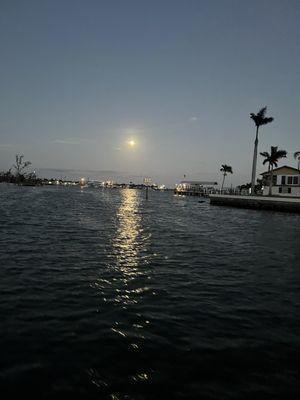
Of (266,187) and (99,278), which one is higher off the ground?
(266,187)

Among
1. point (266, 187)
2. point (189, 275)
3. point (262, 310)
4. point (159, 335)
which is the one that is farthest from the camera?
point (266, 187)

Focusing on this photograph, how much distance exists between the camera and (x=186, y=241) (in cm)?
2598

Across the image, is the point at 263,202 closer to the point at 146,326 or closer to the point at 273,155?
the point at 273,155

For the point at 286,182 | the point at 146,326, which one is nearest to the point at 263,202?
the point at 286,182

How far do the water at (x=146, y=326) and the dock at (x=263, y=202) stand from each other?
175 feet

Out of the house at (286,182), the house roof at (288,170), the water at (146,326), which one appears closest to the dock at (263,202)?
the house at (286,182)

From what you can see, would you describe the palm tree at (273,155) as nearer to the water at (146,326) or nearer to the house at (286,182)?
the house at (286,182)

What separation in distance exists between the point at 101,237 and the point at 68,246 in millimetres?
5402

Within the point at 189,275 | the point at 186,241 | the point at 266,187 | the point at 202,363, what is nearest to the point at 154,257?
the point at 189,275

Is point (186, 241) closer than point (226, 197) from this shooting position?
Yes

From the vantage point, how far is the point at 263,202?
74062mm

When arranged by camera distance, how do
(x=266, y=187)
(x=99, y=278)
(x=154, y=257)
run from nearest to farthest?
(x=99, y=278) < (x=154, y=257) < (x=266, y=187)

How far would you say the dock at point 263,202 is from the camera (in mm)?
68738

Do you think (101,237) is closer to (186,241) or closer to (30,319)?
(186,241)
